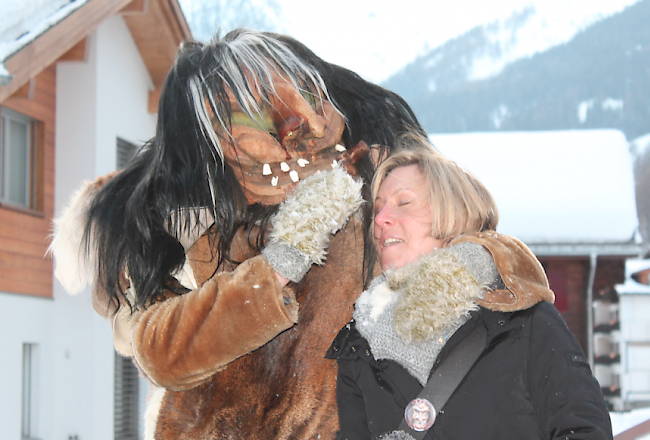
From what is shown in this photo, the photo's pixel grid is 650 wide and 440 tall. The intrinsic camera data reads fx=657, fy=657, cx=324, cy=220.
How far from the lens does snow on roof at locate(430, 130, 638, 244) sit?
37.4 feet

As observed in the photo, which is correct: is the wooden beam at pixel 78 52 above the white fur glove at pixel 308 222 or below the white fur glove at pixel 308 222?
above

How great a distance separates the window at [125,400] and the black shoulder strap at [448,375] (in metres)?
7.42

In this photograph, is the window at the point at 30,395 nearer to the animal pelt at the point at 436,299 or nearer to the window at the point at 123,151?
the window at the point at 123,151

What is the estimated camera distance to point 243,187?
187 centimetres

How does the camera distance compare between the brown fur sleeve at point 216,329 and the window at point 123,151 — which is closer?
the brown fur sleeve at point 216,329

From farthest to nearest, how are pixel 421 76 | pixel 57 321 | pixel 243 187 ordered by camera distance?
pixel 421 76, pixel 57 321, pixel 243 187

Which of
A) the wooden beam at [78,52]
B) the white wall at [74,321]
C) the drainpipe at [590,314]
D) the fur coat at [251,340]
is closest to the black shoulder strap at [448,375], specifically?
the fur coat at [251,340]

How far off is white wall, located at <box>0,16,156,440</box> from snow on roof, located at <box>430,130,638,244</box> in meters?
5.59

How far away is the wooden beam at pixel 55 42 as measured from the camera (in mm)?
5971

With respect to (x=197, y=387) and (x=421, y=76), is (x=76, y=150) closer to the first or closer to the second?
(x=197, y=387)

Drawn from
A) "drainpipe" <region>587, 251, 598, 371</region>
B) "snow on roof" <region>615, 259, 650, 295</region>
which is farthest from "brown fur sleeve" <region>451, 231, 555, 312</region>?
"snow on roof" <region>615, 259, 650, 295</region>

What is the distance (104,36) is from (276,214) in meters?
7.37

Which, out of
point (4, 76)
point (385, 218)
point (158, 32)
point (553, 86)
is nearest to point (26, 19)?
point (4, 76)

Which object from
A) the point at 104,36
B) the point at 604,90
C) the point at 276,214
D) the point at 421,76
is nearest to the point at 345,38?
the point at 421,76
